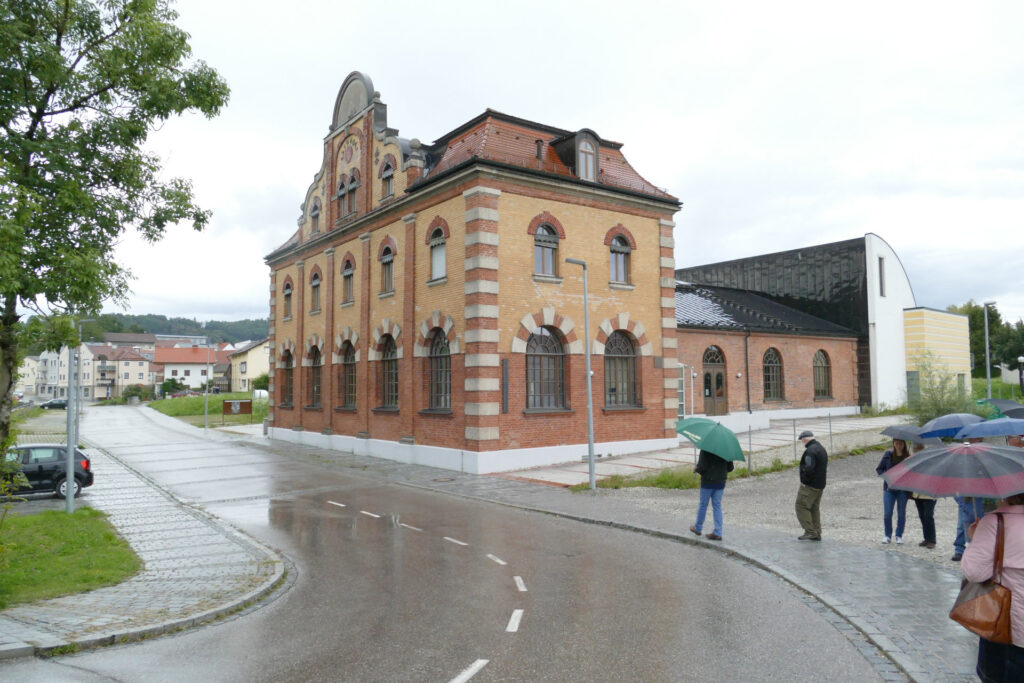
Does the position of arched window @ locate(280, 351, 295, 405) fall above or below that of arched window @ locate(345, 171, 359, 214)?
below

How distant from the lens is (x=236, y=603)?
798cm

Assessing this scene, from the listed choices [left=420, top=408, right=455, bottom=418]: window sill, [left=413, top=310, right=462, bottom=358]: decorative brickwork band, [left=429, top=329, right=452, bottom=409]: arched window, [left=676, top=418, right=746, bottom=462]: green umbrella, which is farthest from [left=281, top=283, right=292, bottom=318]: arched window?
[left=676, top=418, right=746, bottom=462]: green umbrella

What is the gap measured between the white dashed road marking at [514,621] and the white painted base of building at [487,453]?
1244cm

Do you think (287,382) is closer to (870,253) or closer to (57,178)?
(57,178)

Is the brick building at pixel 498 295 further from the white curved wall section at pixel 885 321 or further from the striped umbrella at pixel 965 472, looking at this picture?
Result: the white curved wall section at pixel 885 321

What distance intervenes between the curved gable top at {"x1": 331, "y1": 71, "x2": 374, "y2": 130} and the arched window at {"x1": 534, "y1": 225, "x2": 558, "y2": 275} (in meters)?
9.95

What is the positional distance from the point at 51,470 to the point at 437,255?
12.2 metres

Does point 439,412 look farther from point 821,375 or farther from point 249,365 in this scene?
point 249,365

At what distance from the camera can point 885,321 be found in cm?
3850

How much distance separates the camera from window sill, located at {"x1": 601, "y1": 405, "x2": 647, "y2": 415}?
22922 millimetres

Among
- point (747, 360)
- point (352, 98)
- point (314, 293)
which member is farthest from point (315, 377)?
point (747, 360)

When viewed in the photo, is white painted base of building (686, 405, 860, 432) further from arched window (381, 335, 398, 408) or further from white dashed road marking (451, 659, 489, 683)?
white dashed road marking (451, 659, 489, 683)

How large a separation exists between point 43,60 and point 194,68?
228cm

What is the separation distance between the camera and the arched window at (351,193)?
28.3 metres
